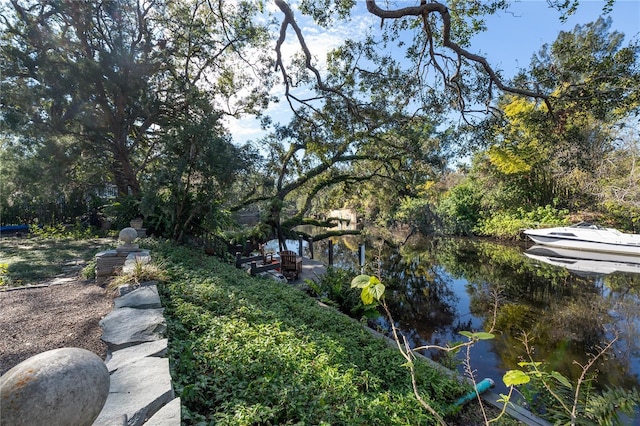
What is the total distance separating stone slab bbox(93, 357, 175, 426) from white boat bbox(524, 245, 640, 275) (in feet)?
41.5

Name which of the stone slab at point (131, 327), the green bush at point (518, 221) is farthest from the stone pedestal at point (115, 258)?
the green bush at point (518, 221)

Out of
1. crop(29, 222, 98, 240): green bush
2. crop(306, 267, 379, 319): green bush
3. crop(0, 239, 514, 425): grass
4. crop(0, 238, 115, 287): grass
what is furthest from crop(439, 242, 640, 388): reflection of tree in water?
crop(29, 222, 98, 240): green bush

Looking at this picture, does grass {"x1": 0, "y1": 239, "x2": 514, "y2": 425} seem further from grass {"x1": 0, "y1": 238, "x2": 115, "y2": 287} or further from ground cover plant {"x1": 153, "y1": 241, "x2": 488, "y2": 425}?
grass {"x1": 0, "y1": 238, "x2": 115, "y2": 287}

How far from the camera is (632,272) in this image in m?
9.63

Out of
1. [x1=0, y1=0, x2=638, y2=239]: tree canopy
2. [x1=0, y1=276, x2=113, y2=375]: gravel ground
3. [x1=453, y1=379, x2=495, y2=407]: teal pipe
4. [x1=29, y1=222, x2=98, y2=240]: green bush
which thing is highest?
[x1=0, y1=0, x2=638, y2=239]: tree canopy

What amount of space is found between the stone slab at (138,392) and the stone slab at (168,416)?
43mm

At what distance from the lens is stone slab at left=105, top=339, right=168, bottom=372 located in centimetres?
223

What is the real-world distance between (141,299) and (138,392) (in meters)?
1.82

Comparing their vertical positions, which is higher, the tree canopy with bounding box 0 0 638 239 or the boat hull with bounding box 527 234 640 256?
the tree canopy with bounding box 0 0 638 239

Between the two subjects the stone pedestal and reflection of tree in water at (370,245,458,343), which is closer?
the stone pedestal

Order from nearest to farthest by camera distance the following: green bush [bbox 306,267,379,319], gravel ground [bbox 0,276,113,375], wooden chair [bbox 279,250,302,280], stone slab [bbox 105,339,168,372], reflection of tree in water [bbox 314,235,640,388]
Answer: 1. stone slab [bbox 105,339,168,372]
2. gravel ground [bbox 0,276,113,375]
3. reflection of tree in water [bbox 314,235,640,388]
4. green bush [bbox 306,267,379,319]
5. wooden chair [bbox 279,250,302,280]

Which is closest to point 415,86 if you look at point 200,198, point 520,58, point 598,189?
point 520,58

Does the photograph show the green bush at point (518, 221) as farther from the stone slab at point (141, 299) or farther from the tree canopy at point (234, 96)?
the stone slab at point (141, 299)

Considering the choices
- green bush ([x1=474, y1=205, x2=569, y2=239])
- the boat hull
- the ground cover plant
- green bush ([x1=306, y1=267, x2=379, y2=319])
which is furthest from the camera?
green bush ([x1=474, y1=205, x2=569, y2=239])
